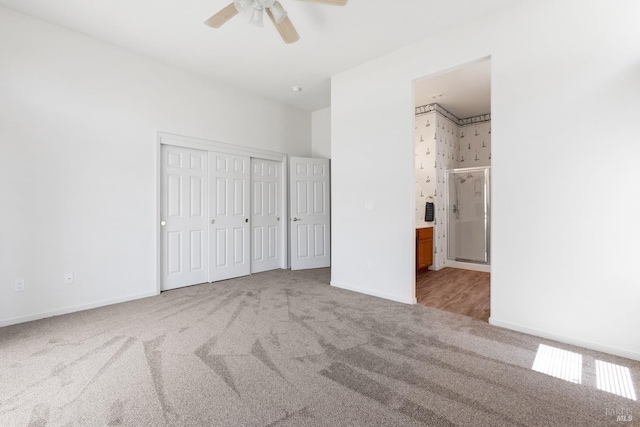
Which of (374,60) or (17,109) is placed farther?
(374,60)

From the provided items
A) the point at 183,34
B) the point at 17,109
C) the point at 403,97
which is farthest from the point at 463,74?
the point at 17,109

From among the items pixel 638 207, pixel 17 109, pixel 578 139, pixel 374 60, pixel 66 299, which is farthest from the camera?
pixel 374 60

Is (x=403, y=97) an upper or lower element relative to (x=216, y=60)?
lower

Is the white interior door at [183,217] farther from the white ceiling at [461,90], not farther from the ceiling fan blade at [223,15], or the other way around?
the white ceiling at [461,90]

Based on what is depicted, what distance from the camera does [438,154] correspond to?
5.24 m

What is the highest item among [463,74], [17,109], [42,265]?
[463,74]

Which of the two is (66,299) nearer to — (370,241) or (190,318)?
(190,318)

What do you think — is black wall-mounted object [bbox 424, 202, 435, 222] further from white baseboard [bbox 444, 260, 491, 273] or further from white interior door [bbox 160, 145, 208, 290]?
white interior door [bbox 160, 145, 208, 290]

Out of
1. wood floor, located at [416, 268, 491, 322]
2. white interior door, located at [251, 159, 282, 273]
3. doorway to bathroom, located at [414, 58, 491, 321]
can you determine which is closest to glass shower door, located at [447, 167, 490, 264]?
doorway to bathroom, located at [414, 58, 491, 321]

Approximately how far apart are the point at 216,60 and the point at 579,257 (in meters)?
4.24

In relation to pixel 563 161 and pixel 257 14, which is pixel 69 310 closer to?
pixel 257 14

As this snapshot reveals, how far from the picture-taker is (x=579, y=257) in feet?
7.57

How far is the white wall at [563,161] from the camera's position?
2.14 m

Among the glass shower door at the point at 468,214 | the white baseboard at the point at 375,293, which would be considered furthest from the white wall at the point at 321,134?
the white baseboard at the point at 375,293
